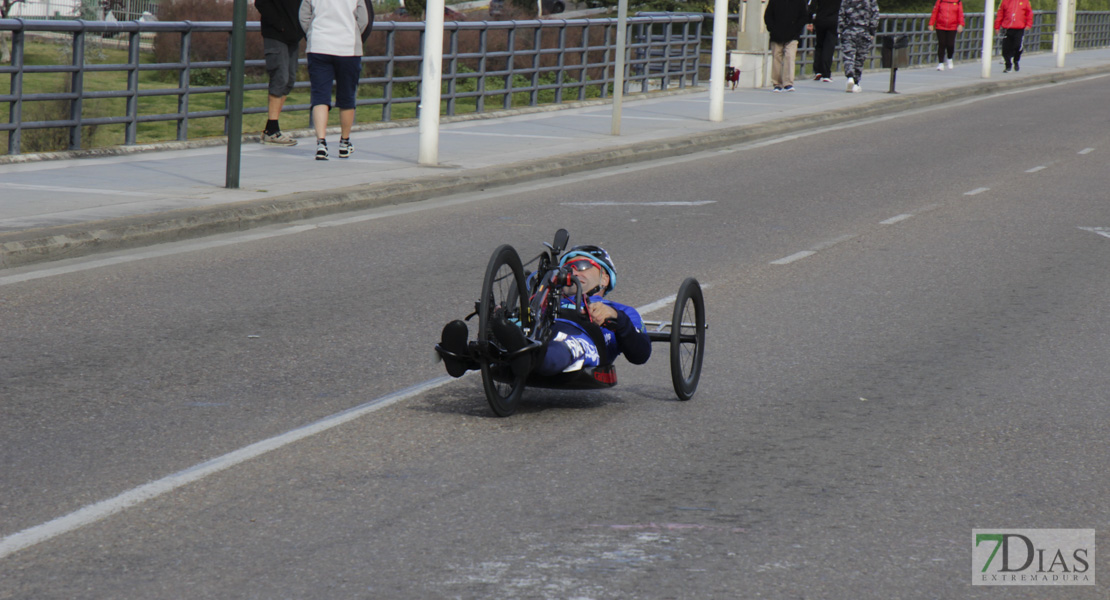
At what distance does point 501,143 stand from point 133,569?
14404 mm

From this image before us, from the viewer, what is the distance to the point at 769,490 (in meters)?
5.45

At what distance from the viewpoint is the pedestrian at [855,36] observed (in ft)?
99.3

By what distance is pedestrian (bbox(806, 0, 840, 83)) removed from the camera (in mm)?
31594

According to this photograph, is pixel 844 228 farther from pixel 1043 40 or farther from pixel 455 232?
pixel 1043 40

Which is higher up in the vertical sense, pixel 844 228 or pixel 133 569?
pixel 844 228

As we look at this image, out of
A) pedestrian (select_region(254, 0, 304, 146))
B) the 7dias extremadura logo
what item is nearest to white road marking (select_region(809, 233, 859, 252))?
pedestrian (select_region(254, 0, 304, 146))

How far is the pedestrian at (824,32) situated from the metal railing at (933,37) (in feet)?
4.94

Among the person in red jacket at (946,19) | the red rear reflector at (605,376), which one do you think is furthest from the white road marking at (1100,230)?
the person in red jacket at (946,19)

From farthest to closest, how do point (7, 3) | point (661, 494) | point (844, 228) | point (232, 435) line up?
1. point (7, 3)
2. point (844, 228)
3. point (232, 435)
4. point (661, 494)

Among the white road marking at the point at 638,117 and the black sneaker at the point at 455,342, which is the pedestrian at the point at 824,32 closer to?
the white road marking at the point at 638,117

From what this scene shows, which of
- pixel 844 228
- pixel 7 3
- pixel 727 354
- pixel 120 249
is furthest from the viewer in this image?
pixel 7 3

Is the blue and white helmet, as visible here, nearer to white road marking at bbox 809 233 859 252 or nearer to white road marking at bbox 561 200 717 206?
white road marking at bbox 809 233 859 252

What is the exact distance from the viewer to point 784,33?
2933 cm

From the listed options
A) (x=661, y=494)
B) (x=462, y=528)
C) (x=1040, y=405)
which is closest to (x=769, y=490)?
(x=661, y=494)
